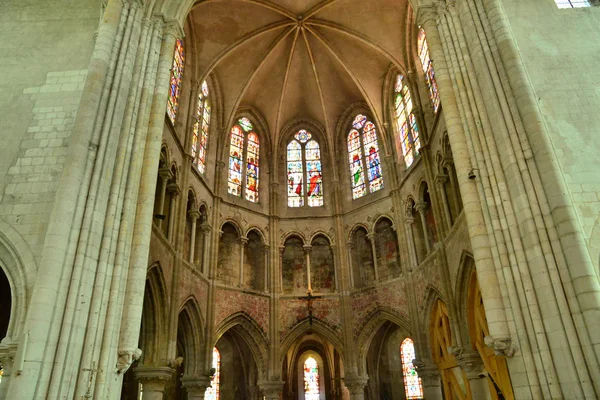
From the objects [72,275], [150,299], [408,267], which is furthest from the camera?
[408,267]

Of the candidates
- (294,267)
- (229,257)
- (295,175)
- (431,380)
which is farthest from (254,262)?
(431,380)

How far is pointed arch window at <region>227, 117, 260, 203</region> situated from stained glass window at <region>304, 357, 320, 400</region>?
8.66m

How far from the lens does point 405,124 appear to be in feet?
61.6

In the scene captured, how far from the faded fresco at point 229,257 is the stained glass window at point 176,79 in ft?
18.4

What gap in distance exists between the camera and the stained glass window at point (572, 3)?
10.7 meters

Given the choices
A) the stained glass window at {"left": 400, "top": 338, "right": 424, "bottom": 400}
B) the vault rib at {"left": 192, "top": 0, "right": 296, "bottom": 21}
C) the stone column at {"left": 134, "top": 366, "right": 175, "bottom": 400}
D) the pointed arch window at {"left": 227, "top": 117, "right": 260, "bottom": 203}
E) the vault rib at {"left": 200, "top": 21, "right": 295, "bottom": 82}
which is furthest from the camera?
the pointed arch window at {"left": 227, "top": 117, "right": 260, "bottom": 203}

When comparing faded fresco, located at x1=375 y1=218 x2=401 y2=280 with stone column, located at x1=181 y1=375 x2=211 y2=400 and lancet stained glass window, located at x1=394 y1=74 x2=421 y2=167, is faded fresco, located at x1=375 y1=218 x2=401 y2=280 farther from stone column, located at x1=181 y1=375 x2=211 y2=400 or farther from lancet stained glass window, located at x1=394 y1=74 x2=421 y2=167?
stone column, located at x1=181 y1=375 x2=211 y2=400

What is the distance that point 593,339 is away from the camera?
256 inches

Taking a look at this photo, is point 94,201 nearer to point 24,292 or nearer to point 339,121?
point 24,292

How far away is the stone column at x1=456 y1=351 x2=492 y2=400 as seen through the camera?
12258mm

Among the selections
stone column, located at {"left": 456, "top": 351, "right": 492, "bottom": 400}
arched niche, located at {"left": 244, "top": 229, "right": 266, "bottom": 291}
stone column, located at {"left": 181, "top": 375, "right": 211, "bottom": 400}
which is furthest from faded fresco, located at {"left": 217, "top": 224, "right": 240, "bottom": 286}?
stone column, located at {"left": 456, "top": 351, "right": 492, "bottom": 400}

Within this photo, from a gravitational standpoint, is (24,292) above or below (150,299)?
below

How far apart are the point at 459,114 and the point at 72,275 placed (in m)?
7.90

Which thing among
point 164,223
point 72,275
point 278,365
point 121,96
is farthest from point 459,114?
point 278,365
